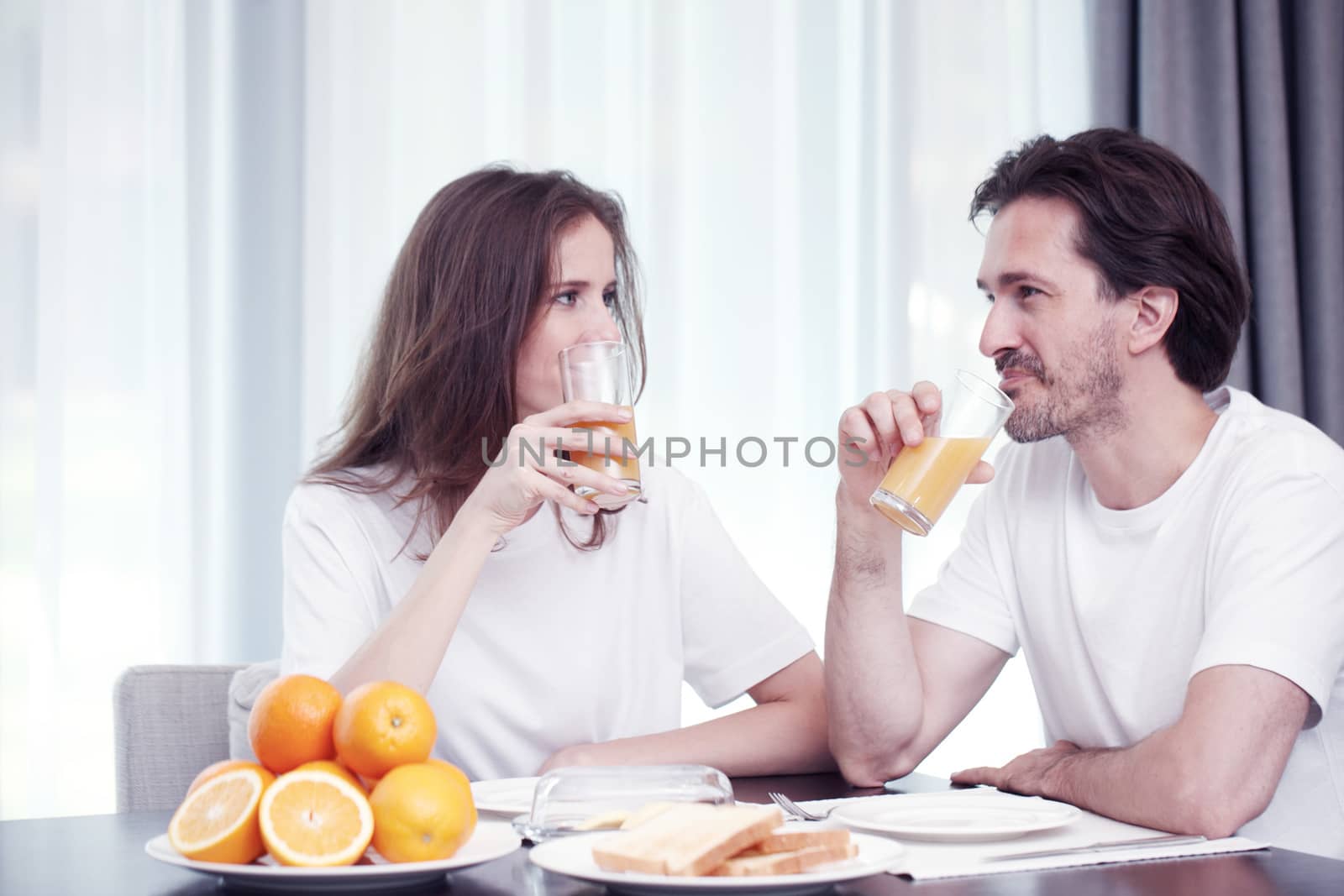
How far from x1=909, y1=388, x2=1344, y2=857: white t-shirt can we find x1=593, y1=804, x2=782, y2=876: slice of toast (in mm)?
714

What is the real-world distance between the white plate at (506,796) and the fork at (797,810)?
0.26 meters

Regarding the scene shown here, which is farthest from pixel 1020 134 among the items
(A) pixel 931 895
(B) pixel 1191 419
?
(A) pixel 931 895

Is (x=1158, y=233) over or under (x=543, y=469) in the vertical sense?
over

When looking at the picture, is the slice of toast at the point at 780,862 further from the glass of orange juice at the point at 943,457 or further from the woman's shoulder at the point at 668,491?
the woman's shoulder at the point at 668,491

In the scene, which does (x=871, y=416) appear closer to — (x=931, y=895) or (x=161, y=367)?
(x=931, y=895)

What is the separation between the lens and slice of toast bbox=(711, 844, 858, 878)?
815 mm

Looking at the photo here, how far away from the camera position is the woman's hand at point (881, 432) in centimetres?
150

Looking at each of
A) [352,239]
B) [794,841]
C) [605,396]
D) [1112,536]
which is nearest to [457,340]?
[605,396]

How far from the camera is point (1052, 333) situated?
1751mm

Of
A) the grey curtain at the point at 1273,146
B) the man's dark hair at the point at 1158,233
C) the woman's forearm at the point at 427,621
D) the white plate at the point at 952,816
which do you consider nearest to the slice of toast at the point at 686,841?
the white plate at the point at 952,816

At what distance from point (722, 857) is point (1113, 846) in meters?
0.44

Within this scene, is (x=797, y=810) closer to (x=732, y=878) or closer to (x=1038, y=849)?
(x=1038, y=849)

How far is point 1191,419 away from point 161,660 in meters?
2.16

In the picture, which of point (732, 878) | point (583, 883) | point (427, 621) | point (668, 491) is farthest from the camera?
point (668, 491)
